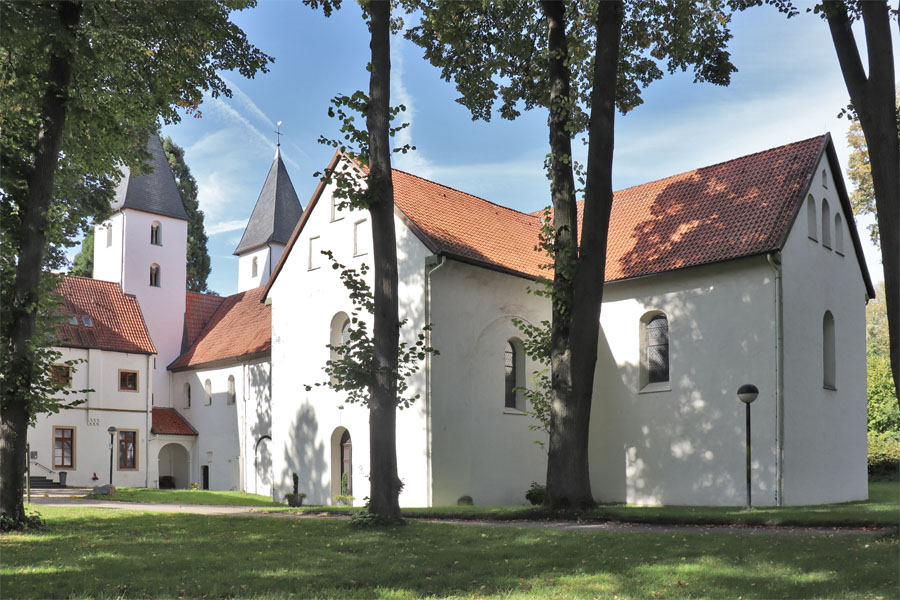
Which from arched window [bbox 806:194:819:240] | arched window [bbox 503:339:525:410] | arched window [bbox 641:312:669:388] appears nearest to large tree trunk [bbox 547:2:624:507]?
arched window [bbox 641:312:669:388]

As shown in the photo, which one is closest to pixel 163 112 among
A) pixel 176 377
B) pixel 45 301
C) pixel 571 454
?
pixel 45 301

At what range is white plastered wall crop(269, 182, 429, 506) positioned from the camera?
22.2 m

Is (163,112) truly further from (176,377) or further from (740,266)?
(176,377)

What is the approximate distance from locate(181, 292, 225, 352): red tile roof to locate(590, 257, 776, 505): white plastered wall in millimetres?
28873

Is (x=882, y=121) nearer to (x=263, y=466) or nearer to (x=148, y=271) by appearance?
(x=263, y=466)

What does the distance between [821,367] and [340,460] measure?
1367 centimetres

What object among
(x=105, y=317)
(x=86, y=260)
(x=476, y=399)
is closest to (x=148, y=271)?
(x=105, y=317)

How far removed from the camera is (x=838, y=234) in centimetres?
2314

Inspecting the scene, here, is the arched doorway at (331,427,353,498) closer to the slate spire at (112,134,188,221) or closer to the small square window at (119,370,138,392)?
the small square window at (119,370,138,392)

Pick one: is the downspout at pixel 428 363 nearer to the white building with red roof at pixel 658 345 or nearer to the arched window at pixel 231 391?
the white building with red roof at pixel 658 345

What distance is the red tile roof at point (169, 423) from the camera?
40.2 meters

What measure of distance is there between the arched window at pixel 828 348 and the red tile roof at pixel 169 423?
30.1 metres

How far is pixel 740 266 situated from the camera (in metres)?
20.4

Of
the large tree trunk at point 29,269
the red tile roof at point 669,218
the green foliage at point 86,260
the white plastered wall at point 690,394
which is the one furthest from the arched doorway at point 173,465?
the large tree trunk at point 29,269
